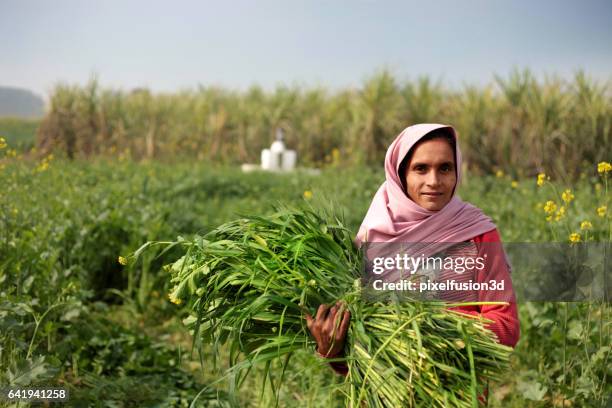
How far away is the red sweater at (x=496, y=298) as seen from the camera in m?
1.71

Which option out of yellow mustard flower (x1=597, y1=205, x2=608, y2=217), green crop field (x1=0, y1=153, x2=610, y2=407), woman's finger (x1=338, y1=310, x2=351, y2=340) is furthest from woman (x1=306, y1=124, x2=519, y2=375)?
yellow mustard flower (x1=597, y1=205, x2=608, y2=217)

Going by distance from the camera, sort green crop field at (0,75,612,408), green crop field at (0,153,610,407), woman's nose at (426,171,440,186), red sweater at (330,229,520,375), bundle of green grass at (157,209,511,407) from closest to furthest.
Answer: bundle of green grass at (157,209,511,407) < red sweater at (330,229,520,375) < woman's nose at (426,171,440,186) < green crop field at (0,153,610,407) < green crop field at (0,75,612,408)

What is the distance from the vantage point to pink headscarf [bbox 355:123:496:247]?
1.82m

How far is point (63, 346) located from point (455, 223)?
7.26 ft

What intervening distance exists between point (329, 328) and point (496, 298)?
494mm

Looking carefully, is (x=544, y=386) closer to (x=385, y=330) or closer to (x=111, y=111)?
(x=385, y=330)

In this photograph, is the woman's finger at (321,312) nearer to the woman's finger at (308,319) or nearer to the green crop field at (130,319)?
the woman's finger at (308,319)

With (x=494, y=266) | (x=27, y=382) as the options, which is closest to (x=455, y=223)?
(x=494, y=266)

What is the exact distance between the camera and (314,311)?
Result: 5.70 feet

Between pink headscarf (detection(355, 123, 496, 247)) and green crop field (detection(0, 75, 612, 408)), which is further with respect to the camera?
green crop field (detection(0, 75, 612, 408))

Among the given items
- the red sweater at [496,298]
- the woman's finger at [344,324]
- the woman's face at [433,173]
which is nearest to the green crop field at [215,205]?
the woman's finger at [344,324]

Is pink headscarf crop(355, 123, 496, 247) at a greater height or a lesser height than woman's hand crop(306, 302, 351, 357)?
greater

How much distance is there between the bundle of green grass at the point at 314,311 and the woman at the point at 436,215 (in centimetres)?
13

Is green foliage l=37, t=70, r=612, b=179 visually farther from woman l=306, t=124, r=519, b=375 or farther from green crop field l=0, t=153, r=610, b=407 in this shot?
woman l=306, t=124, r=519, b=375
